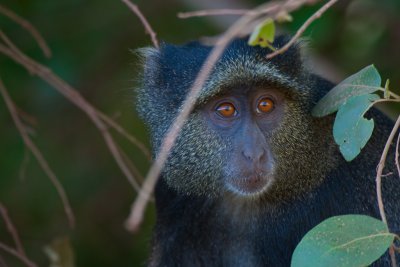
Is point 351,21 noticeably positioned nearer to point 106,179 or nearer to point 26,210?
point 106,179

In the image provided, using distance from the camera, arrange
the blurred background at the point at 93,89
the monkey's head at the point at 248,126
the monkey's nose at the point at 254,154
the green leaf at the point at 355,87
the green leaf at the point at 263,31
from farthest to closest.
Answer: the blurred background at the point at 93,89 → the monkey's head at the point at 248,126 → the monkey's nose at the point at 254,154 → the green leaf at the point at 355,87 → the green leaf at the point at 263,31

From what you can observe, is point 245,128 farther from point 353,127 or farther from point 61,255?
point 61,255

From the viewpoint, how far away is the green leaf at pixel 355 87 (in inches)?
187

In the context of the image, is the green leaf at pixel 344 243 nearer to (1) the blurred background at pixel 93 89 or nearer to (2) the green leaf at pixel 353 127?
(2) the green leaf at pixel 353 127

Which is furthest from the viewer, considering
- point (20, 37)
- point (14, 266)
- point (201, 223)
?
point (14, 266)

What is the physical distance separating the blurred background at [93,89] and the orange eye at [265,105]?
2397 mm

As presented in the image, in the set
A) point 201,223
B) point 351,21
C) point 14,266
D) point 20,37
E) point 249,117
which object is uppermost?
point 20,37

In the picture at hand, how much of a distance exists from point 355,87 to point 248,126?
0.96 metres

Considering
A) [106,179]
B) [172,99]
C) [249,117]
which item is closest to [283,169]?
[249,117]

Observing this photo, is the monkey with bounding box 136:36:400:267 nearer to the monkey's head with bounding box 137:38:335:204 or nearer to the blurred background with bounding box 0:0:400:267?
the monkey's head with bounding box 137:38:335:204

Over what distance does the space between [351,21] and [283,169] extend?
404cm

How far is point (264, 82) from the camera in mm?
5742

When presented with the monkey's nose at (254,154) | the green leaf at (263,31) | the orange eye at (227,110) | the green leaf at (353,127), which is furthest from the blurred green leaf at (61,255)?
the green leaf at (263,31)

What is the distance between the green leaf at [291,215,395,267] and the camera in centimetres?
421
